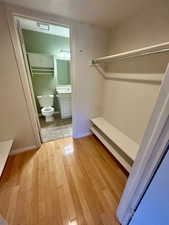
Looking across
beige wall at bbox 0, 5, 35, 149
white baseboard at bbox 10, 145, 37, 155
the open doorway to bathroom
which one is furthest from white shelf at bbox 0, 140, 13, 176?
the open doorway to bathroom

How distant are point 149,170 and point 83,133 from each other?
1772mm

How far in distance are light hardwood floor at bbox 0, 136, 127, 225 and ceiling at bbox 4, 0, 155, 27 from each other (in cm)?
217

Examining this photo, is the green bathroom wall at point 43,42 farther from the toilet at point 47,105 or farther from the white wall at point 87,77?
the white wall at point 87,77

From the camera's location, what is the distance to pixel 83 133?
2.35m

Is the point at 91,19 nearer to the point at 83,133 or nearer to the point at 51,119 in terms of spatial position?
the point at 83,133

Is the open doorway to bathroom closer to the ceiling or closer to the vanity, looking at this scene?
the vanity

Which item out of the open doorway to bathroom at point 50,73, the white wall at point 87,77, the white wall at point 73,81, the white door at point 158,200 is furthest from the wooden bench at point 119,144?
the open doorway to bathroom at point 50,73

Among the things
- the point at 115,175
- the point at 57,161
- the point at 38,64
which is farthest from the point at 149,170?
the point at 38,64

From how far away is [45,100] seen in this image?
3139 millimetres

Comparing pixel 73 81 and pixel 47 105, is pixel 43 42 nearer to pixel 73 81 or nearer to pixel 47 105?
pixel 47 105

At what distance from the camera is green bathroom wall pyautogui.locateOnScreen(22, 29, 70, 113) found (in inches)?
107

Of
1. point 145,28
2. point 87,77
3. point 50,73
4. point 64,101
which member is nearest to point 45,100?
point 64,101

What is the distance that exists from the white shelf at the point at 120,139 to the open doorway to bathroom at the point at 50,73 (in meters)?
0.89

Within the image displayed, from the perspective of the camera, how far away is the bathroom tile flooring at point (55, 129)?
2.35 m
